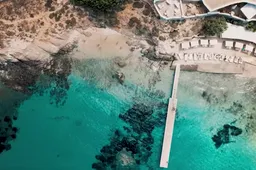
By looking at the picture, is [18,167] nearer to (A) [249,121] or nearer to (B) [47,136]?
(B) [47,136]

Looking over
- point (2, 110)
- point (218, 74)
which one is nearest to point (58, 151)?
point (2, 110)

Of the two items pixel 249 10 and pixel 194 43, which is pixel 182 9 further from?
pixel 249 10

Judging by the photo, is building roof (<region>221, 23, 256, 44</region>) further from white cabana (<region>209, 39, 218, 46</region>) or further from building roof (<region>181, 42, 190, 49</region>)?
building roof (<region>181, 42, 190, 49</region>)

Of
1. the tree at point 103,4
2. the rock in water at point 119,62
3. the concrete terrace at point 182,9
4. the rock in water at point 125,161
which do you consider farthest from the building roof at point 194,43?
the rock in water at point 125,161

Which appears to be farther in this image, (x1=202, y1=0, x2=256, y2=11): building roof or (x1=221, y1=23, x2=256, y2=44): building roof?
(x1=221, y1=23, x2=256, y2=44): building roof

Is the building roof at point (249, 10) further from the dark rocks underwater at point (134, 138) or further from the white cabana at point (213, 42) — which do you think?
the dark rocks underwater at point (134, 138)

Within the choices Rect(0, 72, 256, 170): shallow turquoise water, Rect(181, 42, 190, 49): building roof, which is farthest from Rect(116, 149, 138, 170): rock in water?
Rect(181, 42, 190, 49): building roof
